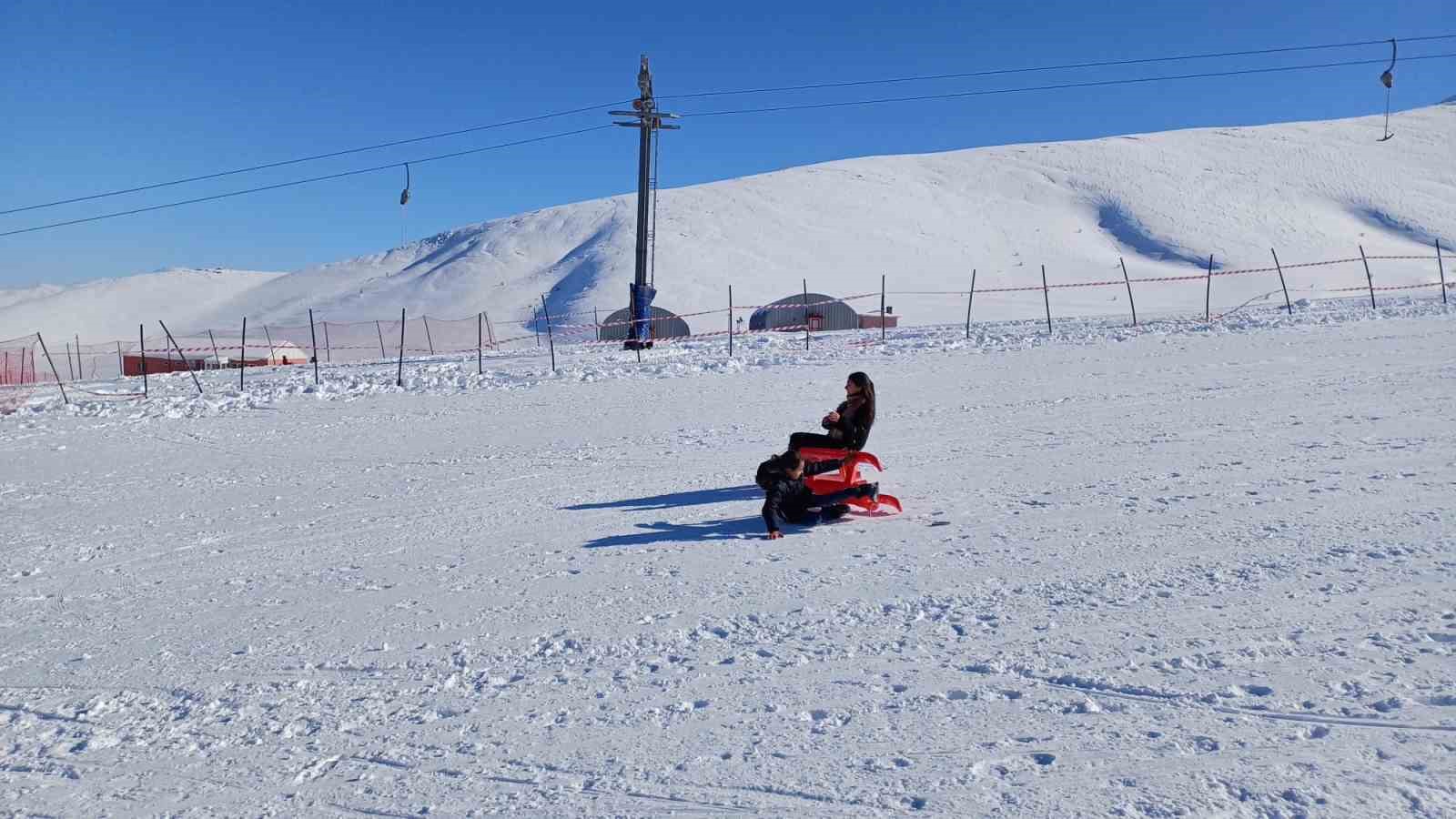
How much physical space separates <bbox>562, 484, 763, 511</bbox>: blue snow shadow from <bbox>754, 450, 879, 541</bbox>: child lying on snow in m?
1.22

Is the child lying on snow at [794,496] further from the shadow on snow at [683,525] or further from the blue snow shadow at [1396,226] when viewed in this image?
the blue snow shadow at [1396,226]

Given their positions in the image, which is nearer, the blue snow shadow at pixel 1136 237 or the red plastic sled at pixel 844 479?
the red plastic sled at pixel 844 479

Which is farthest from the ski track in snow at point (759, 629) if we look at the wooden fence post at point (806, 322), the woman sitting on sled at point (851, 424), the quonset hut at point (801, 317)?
the quonset hut at point (801, 317)

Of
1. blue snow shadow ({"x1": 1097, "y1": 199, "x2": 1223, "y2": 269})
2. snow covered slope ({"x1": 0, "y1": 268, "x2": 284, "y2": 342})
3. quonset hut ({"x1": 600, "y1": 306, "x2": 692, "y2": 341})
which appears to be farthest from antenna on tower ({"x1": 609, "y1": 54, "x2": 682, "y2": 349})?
snow covered slope ({"x1": 0, "y1": 268, "x2": 284, "y2": 342})

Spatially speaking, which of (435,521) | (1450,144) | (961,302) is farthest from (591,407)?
(1450,144)

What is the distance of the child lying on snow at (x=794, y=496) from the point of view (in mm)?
7719

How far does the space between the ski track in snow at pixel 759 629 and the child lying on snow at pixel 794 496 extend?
0.60 feet

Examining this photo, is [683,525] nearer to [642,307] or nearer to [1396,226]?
[642,307]

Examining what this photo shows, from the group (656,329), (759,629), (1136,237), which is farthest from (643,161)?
(1136,237)

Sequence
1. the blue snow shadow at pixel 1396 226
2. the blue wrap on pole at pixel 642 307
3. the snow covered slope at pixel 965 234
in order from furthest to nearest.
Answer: the blue snow shadow at pixel 1396 226 < the snow covered slope at pixel 965 234 < the blue wrap on pole at pixel 642 307

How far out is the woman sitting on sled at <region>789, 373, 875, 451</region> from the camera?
8.20 meters

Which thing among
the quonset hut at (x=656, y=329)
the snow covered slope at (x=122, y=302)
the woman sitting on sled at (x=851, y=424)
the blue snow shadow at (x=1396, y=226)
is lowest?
the woman sitting on sled at (x=851, y=424)

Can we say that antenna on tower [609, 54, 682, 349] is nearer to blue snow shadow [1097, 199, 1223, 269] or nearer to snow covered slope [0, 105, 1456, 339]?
snow covered slope [0, 105, 1456, 339]

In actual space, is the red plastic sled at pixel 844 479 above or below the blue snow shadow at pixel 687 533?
above
